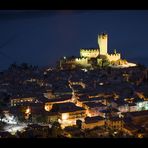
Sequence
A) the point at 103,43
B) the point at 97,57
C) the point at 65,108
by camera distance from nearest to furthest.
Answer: the point at 65,108 < the point at 97,57 < the point at 103,43

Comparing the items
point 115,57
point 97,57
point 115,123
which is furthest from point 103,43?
point 115,123

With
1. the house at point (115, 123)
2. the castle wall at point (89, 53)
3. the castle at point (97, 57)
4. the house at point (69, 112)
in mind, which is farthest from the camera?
the castle wall at point (89, 53)

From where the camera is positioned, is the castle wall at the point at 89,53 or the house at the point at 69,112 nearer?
the house at the point at 69,112

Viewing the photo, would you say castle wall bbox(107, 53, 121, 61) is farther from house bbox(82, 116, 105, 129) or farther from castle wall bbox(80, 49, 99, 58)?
house bbox(82, 116, 105, 129)

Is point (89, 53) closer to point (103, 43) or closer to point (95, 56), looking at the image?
point (95, 56)

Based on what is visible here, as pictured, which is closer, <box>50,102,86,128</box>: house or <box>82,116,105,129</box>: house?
<box>82,116,105,129</box>: house

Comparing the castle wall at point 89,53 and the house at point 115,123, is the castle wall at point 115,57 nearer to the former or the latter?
the castle wall at point 89,53

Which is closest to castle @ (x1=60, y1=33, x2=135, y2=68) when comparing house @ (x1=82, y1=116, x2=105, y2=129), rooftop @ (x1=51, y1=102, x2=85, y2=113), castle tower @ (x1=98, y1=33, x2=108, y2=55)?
castle tower @ (x1=98, y1=33, x2=108, y2=55)

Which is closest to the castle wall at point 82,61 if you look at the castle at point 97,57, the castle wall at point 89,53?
the castle at point 97,57
